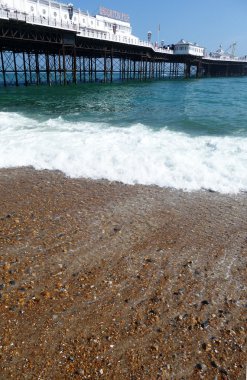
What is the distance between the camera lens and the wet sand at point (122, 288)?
279cm

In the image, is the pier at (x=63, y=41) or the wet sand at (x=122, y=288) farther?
the pier at (x=63, y=41)

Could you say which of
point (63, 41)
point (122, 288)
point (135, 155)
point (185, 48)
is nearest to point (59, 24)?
point (63, 41)

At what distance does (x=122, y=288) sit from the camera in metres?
3.65

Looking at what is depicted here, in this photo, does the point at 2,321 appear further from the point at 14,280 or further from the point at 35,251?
the point at 35,251

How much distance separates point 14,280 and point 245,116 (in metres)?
15.6

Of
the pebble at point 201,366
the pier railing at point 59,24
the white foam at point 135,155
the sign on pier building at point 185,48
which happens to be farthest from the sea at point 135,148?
the sign on pier building at point 185,48

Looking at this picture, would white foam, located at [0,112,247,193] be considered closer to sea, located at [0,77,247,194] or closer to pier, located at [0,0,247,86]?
sea, located at [0,77,247,194]

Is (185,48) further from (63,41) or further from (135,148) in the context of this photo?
(135,148)

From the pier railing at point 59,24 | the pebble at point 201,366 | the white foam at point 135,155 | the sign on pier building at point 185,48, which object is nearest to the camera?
the pebble at point 201,366

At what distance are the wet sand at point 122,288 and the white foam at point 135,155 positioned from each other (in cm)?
115

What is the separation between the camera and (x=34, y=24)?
26484 millimetres

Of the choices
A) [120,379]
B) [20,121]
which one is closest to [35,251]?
[120,379]

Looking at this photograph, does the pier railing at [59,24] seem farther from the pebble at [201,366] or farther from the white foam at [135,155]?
the pebble at [201,366]

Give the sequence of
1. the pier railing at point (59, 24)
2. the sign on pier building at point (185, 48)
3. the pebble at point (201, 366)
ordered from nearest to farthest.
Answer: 1. the pebble at point (201, 366)
2. the pier railing at point (59, 24)
3. the sign on pier building at point (185, 48)
